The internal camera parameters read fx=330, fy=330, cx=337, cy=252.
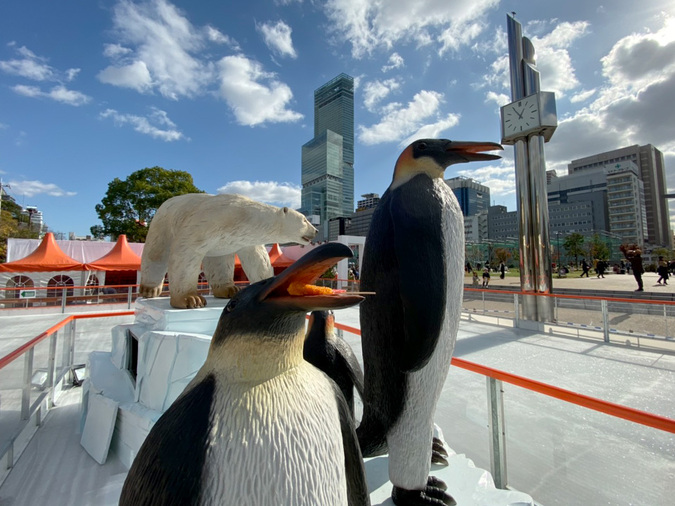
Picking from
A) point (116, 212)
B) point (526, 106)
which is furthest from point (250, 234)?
point (116, 212)

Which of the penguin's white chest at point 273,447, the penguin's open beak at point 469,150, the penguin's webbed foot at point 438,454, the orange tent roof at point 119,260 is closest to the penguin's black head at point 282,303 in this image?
the penguin's white chest at point 273,447

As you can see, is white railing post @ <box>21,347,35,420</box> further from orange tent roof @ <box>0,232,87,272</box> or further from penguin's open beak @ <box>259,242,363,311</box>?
orange tent roof @ <box>0,232,87,272</box>

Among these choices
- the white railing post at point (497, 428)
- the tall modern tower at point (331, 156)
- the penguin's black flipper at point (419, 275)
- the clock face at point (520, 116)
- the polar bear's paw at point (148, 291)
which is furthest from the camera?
the tall modern tower at point (331, 156)

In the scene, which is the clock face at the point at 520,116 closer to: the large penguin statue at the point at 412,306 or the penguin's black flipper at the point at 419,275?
Result: the large penguin statue at the point at 412,306

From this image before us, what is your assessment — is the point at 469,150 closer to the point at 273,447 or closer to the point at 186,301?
the point at 273,447

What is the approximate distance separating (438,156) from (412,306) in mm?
623

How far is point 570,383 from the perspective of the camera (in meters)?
Result: 3.67

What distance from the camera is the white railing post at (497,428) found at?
6.24 ft

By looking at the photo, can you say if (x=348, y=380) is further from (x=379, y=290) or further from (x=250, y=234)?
(x=250, y=234)

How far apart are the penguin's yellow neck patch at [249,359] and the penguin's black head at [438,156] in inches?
34.5

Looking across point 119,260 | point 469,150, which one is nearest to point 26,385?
point 469,150

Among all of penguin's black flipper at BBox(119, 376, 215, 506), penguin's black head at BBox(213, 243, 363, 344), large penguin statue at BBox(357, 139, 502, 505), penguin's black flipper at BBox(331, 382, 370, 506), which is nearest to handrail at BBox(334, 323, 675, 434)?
large penguin statue at BBox(357, 139, 502, 505)

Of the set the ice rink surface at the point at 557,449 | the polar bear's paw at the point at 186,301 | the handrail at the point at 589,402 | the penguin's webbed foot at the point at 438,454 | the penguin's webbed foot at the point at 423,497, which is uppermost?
the polar bear's paw at the point at 186,301

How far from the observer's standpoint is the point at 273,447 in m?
0.68
